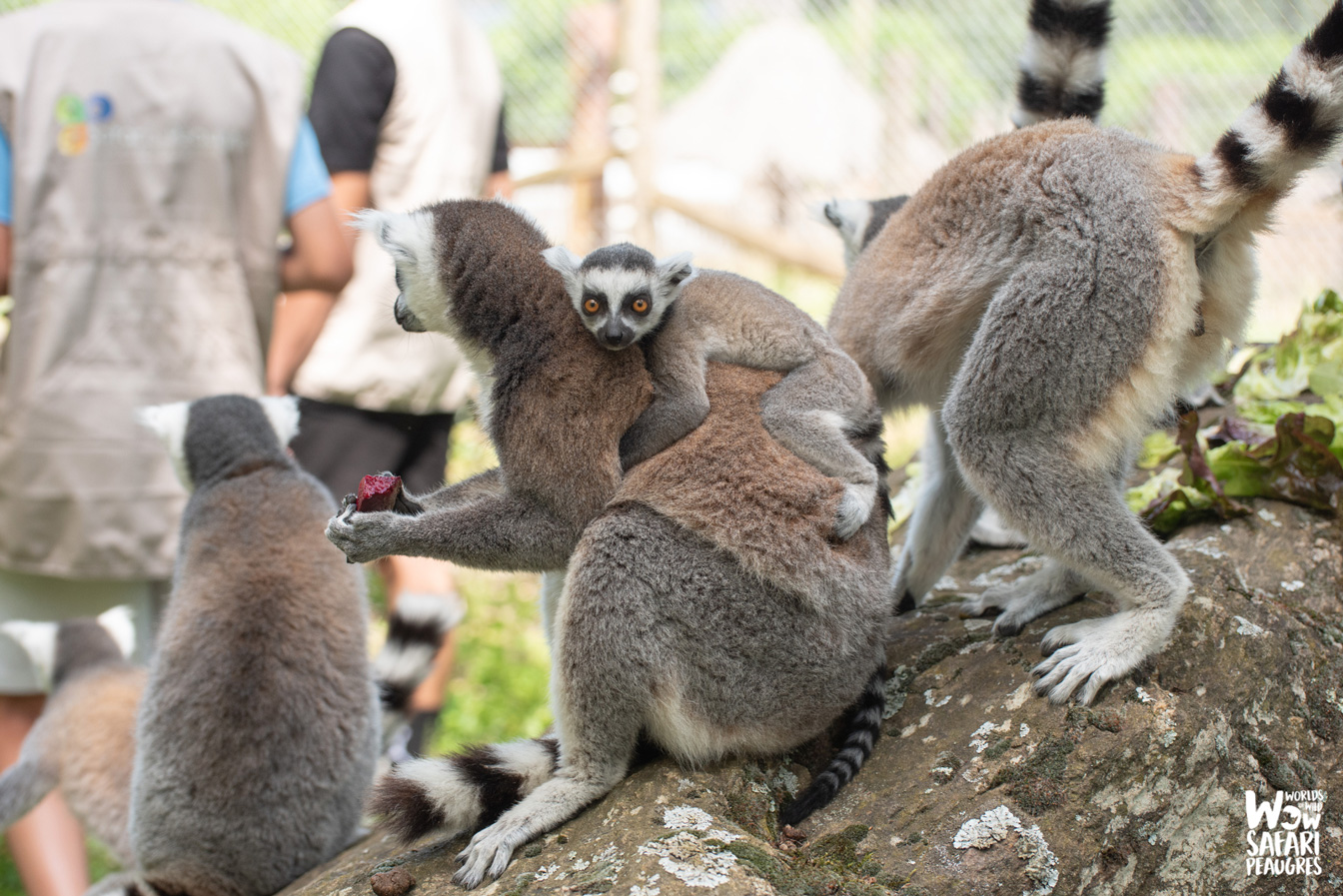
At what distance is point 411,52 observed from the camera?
493 cm

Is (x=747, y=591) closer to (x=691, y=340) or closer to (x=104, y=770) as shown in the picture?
(x=691, y=340)

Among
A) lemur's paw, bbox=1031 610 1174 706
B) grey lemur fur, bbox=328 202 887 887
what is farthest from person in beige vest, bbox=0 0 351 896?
lemur's paw, bbox=1031 610 1174 706

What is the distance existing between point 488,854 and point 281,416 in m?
2.04

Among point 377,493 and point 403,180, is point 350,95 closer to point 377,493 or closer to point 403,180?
point 403,180

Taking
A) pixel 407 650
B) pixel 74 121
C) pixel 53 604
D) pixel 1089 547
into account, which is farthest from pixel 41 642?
pixel 1089 547

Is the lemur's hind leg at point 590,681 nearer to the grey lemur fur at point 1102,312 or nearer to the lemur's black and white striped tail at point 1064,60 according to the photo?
the grey lemur fur at point 1102,312

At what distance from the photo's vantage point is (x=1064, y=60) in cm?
386

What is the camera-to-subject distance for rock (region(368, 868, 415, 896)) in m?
2.48

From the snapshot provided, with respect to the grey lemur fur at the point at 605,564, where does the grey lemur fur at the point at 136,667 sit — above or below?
below

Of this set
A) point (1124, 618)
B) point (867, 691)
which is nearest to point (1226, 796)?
point (1124, 618)

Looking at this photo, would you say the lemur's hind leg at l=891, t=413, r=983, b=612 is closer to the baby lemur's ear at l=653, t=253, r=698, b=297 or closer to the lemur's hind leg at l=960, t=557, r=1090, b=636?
the lemur's hind leg at l=960, t=557, r=1090, b=636

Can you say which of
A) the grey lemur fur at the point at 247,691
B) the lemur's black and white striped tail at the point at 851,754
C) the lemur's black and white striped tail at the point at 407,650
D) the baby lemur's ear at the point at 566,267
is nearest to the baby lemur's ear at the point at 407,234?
the baby lemur's ear at the point at 566,267

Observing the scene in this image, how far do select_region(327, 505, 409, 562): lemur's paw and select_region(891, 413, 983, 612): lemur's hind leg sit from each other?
1772 mm

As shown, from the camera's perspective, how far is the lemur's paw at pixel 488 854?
2443 millimetres
